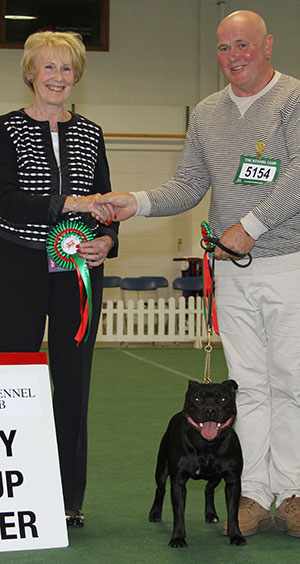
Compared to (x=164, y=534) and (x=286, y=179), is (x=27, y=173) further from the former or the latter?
(x=164, y=534)

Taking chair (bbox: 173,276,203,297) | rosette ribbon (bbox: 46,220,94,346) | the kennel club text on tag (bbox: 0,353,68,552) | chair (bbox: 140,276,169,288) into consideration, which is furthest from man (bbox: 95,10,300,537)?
chair (bbox: 140,276,169,288)

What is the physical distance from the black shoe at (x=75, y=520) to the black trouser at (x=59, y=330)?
0.12ft

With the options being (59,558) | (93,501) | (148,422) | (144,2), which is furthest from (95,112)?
(59,558)

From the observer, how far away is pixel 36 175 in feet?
8.96

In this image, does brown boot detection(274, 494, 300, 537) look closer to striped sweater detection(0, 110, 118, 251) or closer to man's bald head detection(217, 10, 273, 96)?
striped sweater detection(0, 110, 118, 251)

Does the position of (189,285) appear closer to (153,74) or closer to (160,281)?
(160,281)

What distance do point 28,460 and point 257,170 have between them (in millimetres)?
1195

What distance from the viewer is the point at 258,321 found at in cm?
290

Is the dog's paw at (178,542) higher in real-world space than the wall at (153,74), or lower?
lower

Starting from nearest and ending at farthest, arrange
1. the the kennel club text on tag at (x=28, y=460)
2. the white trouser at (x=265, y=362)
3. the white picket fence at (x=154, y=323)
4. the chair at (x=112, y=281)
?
the the kennel club text on tag at (x=28, y=460)
the white trouser at (x=265, y=362)
the white picket fence at (x=154, y=323)
the chair at (x=112, y=281)

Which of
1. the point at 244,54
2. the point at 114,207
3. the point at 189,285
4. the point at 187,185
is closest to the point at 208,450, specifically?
the point at 114,207

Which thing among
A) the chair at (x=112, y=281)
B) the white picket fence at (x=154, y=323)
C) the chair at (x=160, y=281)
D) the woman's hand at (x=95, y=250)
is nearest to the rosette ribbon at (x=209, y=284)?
the woman's hand at (x=95, y=250)

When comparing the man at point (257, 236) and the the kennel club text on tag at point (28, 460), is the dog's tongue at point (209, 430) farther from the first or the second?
the the kennel club text on tag at point (28, 460)

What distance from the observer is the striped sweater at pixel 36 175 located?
2.67m
